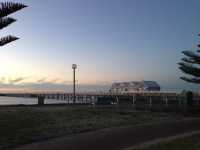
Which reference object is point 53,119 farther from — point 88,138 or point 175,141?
point 175,141

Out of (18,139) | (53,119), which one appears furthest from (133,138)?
(53,119)

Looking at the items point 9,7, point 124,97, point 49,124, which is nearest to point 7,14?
point 9,7

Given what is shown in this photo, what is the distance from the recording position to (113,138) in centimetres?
1526

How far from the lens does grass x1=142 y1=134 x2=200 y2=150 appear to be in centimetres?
1338

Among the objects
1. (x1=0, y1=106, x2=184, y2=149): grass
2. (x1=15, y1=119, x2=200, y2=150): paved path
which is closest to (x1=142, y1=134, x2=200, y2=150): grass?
(x1=15, y1=119, x2=200, y2=150): paved path

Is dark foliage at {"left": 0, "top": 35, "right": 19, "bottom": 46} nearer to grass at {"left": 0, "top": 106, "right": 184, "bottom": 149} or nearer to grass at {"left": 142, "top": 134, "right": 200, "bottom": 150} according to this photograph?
grass at {"left": 0, "top": 106, "right": 184, "bottom": 149}

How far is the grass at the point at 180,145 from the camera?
13375 millimetres

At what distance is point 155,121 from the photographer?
71.9 feet

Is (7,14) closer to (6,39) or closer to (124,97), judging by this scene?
(6,39)

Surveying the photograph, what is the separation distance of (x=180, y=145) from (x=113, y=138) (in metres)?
2.46

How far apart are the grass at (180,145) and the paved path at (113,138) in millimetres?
954

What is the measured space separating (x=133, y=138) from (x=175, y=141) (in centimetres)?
153

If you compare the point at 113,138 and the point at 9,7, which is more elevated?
the point at 9,7

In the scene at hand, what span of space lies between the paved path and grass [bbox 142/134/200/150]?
3.13ft
